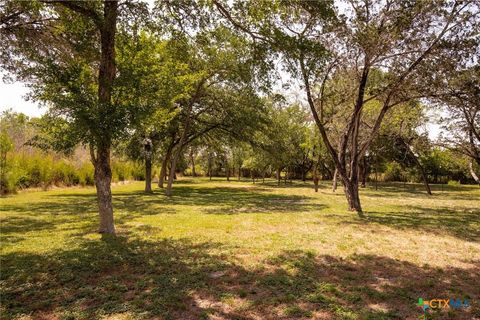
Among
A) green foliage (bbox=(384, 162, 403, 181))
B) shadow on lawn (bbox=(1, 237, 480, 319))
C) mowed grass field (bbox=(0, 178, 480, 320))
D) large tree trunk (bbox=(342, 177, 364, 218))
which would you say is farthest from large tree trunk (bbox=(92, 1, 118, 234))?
green foliage (bbox=(384, 162, 403, 181))

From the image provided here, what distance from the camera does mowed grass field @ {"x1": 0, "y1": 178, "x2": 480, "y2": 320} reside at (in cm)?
448

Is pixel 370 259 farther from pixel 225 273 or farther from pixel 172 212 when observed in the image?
pixel 172 212

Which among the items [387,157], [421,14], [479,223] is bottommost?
[479,223]

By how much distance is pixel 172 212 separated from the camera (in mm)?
13508

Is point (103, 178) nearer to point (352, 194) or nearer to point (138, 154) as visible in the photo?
point (352, 194)

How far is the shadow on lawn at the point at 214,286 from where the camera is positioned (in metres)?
4.40

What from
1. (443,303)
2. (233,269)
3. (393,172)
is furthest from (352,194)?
(393,172)

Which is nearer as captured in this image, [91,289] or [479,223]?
[91,289]

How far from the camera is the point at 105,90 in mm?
7910

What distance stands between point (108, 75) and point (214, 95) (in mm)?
14917

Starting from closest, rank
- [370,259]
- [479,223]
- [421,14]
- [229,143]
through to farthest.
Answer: [370,259]
[421,14]
[479,223]
[229,143]

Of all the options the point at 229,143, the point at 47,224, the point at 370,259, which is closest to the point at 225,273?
the point at 370,259

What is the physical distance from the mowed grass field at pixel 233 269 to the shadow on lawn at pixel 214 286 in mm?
18

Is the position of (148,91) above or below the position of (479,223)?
above
